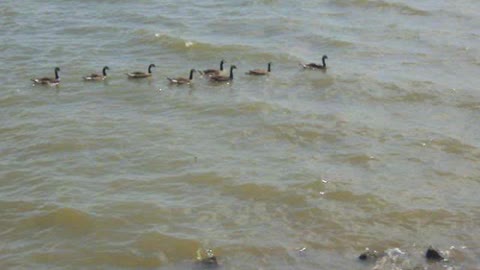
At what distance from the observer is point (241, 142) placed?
1989 centimetres

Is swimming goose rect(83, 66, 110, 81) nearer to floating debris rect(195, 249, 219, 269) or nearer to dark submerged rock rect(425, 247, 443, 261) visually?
floating debris rect(195, 249, 219, 269)

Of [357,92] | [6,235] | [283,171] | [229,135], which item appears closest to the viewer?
[6,235]

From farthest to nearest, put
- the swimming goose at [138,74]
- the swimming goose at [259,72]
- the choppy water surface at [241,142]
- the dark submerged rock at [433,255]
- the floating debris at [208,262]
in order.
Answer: the swimming goose at [259,72]
the swimming goose at [138,74]
the choppy water surface at [241,142]
the dark submerged rock at [433,255]
the floating debris at [208,262]

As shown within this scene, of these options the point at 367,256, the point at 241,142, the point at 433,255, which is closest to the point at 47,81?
the point at 241,142

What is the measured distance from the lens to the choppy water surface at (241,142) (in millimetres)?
15375

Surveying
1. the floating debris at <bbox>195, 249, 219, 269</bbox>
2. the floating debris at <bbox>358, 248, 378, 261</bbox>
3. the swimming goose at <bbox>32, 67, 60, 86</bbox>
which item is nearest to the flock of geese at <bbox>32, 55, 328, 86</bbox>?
the swimming goose at <bbox>32, 67, 60, 86</bbox>

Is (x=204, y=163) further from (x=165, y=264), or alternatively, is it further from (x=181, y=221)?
(x=165, y=264)

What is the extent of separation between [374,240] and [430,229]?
127 cm

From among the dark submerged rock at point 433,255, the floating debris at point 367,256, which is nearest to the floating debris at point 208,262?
the floating debris at point 367,256

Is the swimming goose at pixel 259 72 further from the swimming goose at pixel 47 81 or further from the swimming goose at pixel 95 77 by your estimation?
the swimming goose at pixel 47 81

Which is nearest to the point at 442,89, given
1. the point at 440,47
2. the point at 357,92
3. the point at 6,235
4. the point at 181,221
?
the point at 357,92

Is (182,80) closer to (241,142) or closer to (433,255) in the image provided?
(241,142)

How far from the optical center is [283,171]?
718 inches

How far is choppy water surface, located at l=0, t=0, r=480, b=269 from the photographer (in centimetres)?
1538
